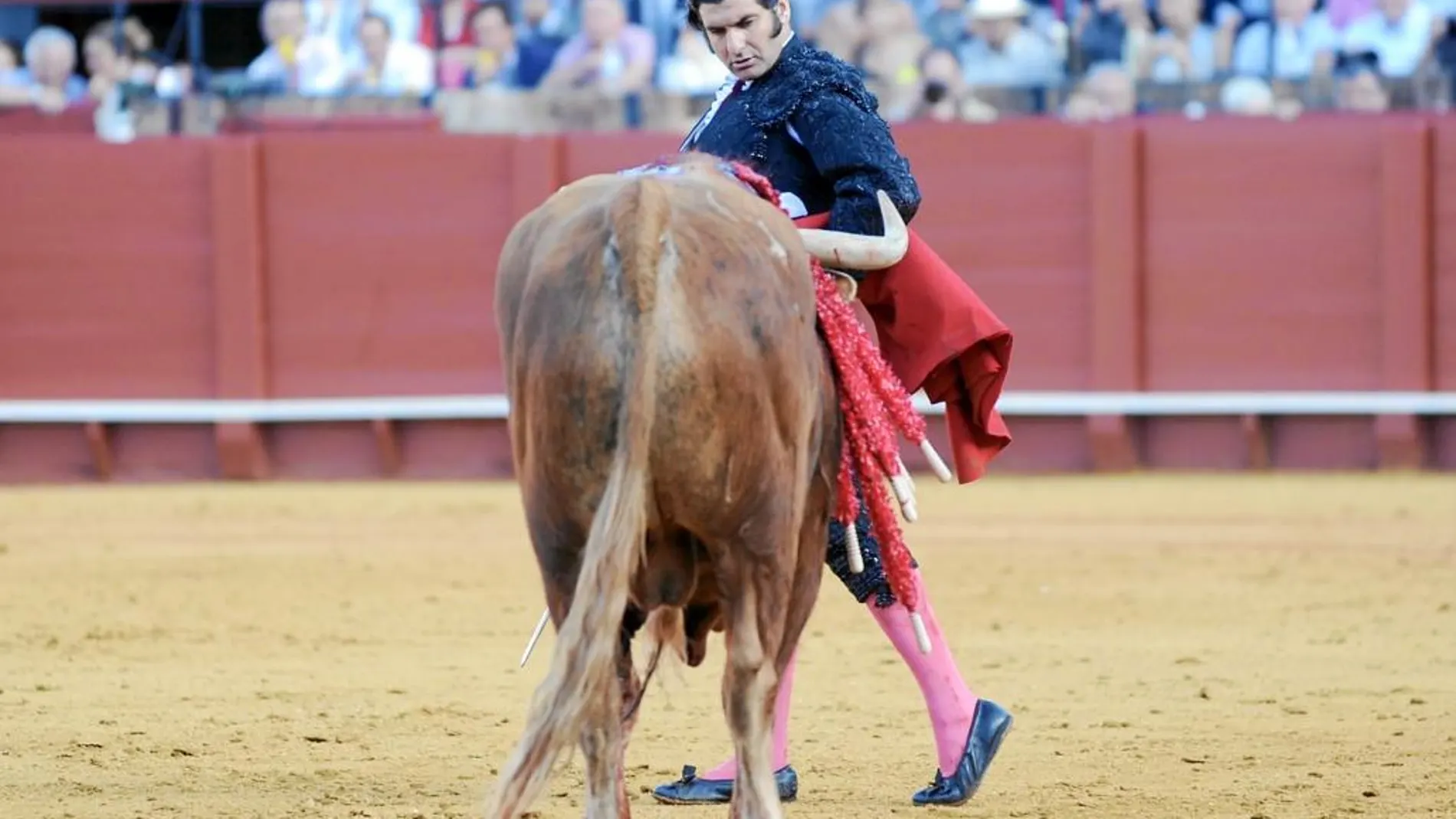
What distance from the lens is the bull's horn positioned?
153 inches

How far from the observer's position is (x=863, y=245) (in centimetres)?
393

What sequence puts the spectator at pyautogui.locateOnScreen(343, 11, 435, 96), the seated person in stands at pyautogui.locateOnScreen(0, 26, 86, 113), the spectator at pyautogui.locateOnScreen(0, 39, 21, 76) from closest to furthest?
the spectator at pyautogui.locateOnScreen(343, 11, 435, 96) → the seated person in stands at pyautogui.locateOnScreen(0, 26, 86, 113) → the spectator at pyautogui.locateOnScreen(0, 39, 21, 76)

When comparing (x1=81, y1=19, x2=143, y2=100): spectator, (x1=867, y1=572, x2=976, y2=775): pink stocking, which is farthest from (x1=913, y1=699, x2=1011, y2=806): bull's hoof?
(x1=81, y1=19, x2=143, y2=100): spectator

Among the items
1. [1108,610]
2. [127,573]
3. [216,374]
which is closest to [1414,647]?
[1108,610]

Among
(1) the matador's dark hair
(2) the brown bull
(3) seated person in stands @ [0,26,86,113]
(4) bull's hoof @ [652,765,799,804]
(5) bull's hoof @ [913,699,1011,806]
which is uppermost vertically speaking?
(1) the matador's dark hair

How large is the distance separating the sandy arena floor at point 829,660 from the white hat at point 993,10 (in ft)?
7.22

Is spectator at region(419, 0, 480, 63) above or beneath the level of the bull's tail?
above

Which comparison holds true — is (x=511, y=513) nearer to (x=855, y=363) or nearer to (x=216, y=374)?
(x=216, y=374)

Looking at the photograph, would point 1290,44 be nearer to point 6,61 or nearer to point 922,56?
point 922,56

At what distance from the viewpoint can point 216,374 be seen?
1102 centimetres

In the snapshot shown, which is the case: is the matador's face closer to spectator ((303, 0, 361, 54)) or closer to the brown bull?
the brown bull

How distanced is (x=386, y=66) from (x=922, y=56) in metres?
2.50

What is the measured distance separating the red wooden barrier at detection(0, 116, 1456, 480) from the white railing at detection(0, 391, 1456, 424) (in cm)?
5

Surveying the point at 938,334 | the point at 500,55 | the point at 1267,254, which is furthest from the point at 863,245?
the point at 500,55
